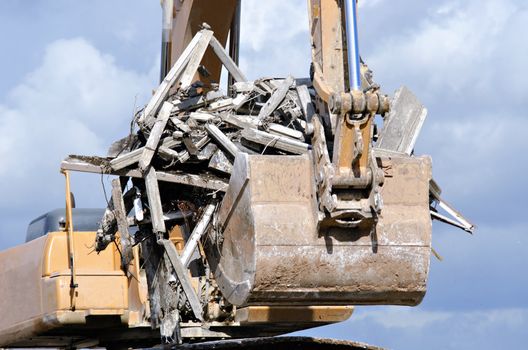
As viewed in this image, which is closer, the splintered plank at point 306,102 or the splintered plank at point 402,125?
the splintered plank at point 306,102

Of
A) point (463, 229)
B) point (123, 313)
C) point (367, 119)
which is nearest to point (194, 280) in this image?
point (123, 313)

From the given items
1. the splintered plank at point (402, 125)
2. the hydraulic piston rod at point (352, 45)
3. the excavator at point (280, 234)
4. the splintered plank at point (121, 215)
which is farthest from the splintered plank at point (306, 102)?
the splintered plank at point (121, 215)

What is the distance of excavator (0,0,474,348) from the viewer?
7430 millimetres

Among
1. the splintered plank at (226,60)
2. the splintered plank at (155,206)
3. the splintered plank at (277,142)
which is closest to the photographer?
the splintered plank at (277,142)

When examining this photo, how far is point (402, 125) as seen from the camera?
8539 mm

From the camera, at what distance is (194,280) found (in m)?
10.0

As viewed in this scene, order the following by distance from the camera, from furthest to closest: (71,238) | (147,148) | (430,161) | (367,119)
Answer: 1. (71,238)
2. (147,148)
3. (430,161)
4. (367,119)

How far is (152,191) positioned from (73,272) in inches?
73.1

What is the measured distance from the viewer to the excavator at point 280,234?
7.43 meters

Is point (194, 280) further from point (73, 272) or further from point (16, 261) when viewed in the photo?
point (16, 261)

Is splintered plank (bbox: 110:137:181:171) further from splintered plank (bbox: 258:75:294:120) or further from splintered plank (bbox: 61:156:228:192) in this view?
splintered plank (bbox: 258:75:294:120)

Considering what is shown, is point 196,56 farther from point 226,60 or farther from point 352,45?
point 352,45

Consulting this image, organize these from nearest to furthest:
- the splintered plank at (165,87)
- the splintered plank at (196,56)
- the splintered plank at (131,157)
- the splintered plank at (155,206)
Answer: the splintered plank at (155,206)
the splintered plank at (131,157)
the splintered plank at (165,87)
the splintered plank at (196,56)

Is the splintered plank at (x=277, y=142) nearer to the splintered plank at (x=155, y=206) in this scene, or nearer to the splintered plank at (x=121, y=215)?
the splintered plank at (x=155, y=206)
